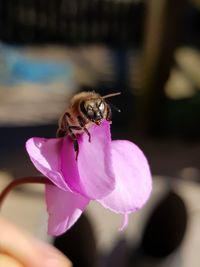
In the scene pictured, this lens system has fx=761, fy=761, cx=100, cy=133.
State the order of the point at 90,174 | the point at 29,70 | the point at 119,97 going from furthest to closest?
the point at 29,70, the point at 119,97, the point at 90,174

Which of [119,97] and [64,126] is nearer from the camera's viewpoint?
Result: [64,126]

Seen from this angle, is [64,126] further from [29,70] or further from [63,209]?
[29,70]

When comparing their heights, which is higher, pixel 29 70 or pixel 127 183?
pixel 127 183

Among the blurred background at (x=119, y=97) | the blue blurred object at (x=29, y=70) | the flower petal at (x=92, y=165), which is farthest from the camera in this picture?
the blue blurred object at (x=29, y=70)

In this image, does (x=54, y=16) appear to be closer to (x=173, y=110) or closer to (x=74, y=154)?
(x=173, y=110)

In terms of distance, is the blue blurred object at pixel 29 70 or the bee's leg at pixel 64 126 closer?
the bee's leg at pixel 64 126

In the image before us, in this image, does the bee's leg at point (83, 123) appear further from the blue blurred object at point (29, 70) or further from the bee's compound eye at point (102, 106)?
the blue blurred object at point (29, 70)

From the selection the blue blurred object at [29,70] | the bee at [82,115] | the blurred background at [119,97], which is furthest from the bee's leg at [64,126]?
the blue blurred object at [29,70]

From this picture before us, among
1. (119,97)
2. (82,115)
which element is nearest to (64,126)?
(82,115)

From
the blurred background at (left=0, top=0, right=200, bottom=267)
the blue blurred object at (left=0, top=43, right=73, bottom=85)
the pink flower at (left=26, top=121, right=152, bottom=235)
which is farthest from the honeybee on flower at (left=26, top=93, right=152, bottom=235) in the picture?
the blue blurred object at (left=0, top=43, right=73, bottom=85)
